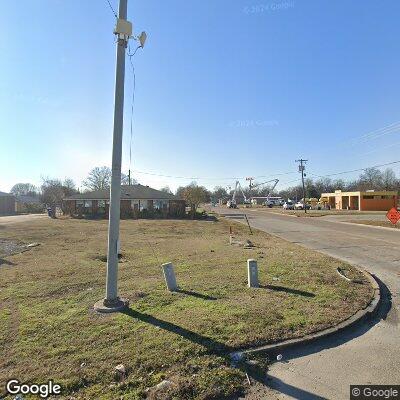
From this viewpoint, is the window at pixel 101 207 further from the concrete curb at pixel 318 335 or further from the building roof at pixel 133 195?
the concrete curb at pixel 318 335

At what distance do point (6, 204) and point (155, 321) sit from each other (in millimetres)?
70392

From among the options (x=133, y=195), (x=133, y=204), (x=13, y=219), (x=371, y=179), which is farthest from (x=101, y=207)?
(x=371, y=179)

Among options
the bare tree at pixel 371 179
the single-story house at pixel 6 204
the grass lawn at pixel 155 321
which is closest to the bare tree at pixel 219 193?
the bare tree at pixel 371 179

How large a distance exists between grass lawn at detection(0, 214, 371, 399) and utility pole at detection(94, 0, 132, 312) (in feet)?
1.19

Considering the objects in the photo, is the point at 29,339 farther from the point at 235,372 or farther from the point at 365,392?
the point at 365,392

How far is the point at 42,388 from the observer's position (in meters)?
3.71

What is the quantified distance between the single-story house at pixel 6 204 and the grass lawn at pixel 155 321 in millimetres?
62583

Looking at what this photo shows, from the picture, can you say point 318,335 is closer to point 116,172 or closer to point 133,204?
point 116,172

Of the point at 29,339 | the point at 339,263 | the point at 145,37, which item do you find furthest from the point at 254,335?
the point at 339,263

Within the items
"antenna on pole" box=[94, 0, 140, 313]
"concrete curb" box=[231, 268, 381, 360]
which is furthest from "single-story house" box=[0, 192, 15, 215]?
"concrete curb" box=[231, 268, 381, 360]

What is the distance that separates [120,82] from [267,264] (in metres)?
6.67

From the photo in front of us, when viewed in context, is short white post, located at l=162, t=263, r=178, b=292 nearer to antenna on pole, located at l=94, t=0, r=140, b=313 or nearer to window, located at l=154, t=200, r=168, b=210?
antenna on pole, located at l=94, t=0, r=140, b=313

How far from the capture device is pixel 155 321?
18.0 ft

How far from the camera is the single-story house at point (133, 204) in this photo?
45438 mm
